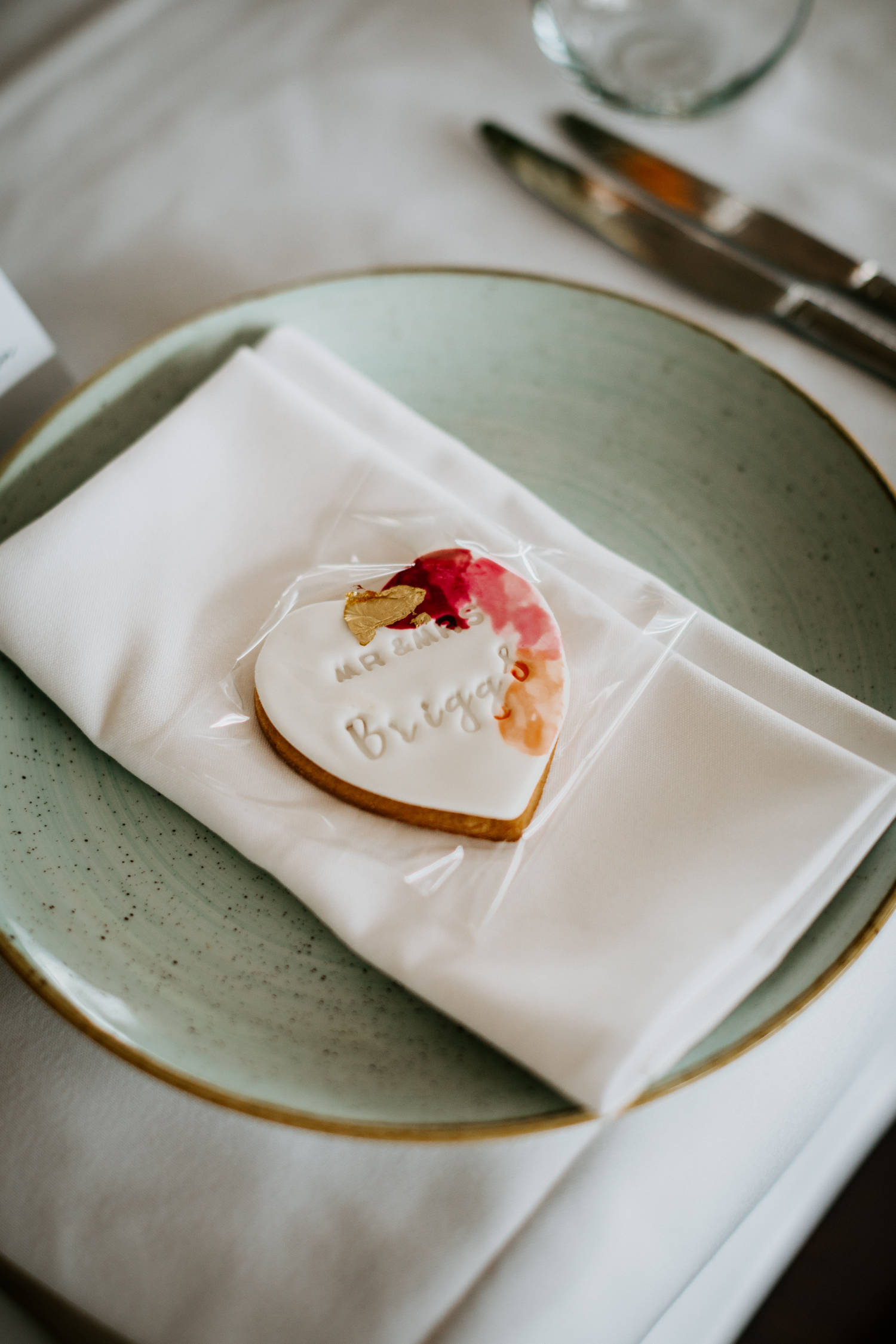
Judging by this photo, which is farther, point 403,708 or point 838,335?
point 838,335

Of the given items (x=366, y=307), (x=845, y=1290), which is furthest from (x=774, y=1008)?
(x=366, y=307)

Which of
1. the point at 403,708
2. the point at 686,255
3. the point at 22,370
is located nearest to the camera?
the point at 403,708

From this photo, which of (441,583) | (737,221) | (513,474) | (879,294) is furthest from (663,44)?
(441,583)

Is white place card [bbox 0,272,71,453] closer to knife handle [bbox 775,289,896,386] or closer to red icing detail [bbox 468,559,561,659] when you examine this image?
red icing detail [bbox 468,559,561,659]

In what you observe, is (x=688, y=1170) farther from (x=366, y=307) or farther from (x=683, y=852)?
(x=366, y=307)

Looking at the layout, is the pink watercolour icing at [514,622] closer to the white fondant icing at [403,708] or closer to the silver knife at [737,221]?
the white fondant icing at [403,708]

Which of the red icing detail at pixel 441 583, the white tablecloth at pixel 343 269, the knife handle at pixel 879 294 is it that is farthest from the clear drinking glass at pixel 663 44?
the red icing detail at pixel 441 583

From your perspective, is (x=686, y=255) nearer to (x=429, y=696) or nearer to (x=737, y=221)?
(x=737, y=221)
